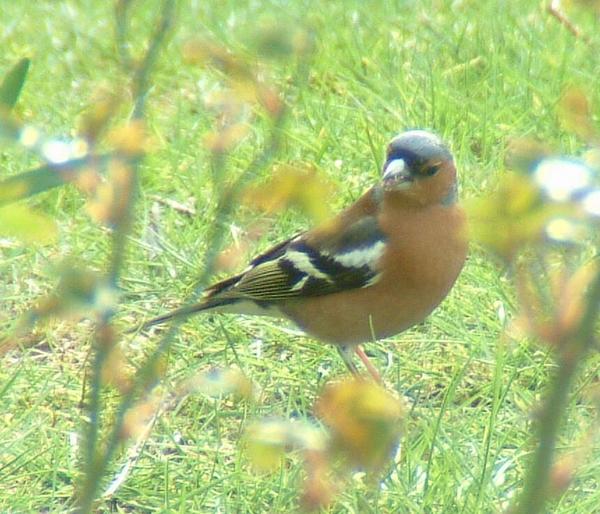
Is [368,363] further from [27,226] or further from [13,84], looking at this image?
[27,226]

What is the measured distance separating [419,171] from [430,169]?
1.7 inches

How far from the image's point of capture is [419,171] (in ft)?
14.0

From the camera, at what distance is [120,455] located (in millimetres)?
3764

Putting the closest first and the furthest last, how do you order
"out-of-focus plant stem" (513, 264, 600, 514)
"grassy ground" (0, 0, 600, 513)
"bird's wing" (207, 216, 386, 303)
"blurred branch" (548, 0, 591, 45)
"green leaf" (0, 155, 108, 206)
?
"out-of-focus plant stem" (513, 264, 600, 514) < "green leaf" (0, 155, 108, 206) < "grassy ground" (0, 0, 600, 513) < "bird's wing" (207, 216, 386, 303) < "blurred branch" (548, 0, 591, 45)

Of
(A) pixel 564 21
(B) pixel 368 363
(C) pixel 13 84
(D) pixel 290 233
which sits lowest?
(C) pixel 13 84

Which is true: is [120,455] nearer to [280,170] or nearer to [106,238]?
[106,238]

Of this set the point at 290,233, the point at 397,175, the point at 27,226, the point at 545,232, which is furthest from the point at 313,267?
the point at 545,232

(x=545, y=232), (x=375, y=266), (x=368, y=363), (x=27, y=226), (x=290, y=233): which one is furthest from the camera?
(x=290, y=233)

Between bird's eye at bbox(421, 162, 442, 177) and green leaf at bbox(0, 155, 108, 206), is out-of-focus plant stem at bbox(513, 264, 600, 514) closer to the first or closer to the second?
green leaf at bbox(0, 155, 108, 206)

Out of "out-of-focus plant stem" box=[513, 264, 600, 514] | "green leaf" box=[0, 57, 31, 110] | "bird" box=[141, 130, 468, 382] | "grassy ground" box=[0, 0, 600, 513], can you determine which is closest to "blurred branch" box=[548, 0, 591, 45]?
"grassy ground" box=[0, 0, 600, 513]

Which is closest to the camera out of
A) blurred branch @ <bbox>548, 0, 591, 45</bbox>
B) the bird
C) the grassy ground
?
the grassy ground

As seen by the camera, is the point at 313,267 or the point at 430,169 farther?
the point at 313,267

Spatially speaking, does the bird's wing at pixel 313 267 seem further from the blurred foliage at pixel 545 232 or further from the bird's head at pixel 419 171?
the blurred foliage at pixel 545 232

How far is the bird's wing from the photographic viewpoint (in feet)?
13.9
